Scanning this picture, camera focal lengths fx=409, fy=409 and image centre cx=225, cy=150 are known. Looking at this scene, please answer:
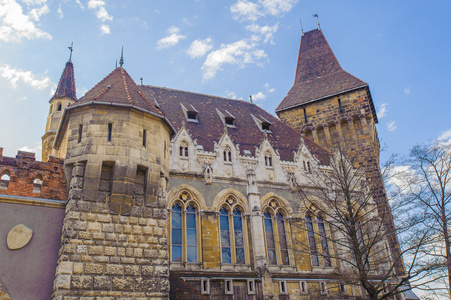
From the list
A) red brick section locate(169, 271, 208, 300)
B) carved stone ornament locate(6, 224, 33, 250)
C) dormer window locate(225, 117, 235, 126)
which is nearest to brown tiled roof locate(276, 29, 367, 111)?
dormer window locate(225, 117, 235, 126)

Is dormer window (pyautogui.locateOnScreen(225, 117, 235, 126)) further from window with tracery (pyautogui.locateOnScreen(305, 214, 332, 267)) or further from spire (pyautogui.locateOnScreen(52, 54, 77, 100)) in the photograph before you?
spire (pyautogui.locateOnScreen(52, 54, 77, 100))

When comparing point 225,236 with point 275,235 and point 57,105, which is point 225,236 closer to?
point 275,235

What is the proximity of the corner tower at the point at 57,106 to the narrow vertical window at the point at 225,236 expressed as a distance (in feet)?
38.4

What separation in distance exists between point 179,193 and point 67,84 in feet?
44.8

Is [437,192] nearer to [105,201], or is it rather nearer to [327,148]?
[327,148]

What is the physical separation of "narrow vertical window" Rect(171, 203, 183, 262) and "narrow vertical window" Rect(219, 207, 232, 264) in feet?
5.88

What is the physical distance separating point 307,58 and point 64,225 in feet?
82.5

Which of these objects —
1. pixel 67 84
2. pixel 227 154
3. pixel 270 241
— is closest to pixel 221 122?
Answer: pixel 227 154

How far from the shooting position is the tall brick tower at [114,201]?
8609mm

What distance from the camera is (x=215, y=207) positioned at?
675 inches

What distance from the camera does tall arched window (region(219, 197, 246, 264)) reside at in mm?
16656

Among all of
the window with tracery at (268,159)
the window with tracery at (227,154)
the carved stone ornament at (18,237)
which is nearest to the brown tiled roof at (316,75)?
the window with tracery at (268,159)

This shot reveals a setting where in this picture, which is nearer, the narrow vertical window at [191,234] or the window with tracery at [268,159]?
the narrow vertical window at [191,234]

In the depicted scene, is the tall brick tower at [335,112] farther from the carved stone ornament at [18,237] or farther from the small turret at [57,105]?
the carved stone ornament at [18,237]
